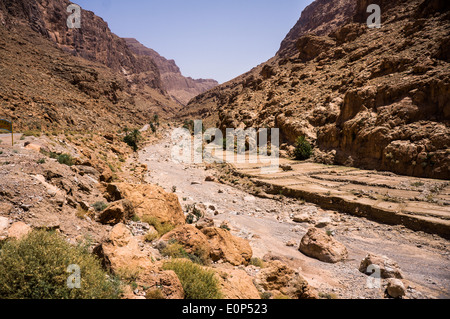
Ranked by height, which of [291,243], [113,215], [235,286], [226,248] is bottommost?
[291,243]

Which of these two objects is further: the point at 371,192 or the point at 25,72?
the point at 25,72

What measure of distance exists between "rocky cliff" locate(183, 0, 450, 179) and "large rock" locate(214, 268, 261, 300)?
14.9 m

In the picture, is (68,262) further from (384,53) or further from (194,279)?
(384,53)

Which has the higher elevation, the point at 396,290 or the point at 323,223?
the point at 396,290

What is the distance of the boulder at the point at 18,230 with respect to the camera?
356 cm

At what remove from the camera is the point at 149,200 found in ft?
24.5

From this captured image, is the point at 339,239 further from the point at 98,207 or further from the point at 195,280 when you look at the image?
the point at 98,207

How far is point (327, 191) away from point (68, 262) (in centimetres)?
1314

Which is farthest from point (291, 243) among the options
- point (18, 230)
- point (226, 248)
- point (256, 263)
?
point (18, 230)

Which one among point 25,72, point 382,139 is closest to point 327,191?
point 382,139

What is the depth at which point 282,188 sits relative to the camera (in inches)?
589

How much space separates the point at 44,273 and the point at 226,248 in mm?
4071

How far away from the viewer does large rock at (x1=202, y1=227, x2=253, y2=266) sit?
5699 millimetres

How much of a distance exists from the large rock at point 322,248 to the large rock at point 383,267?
0.81 metres
